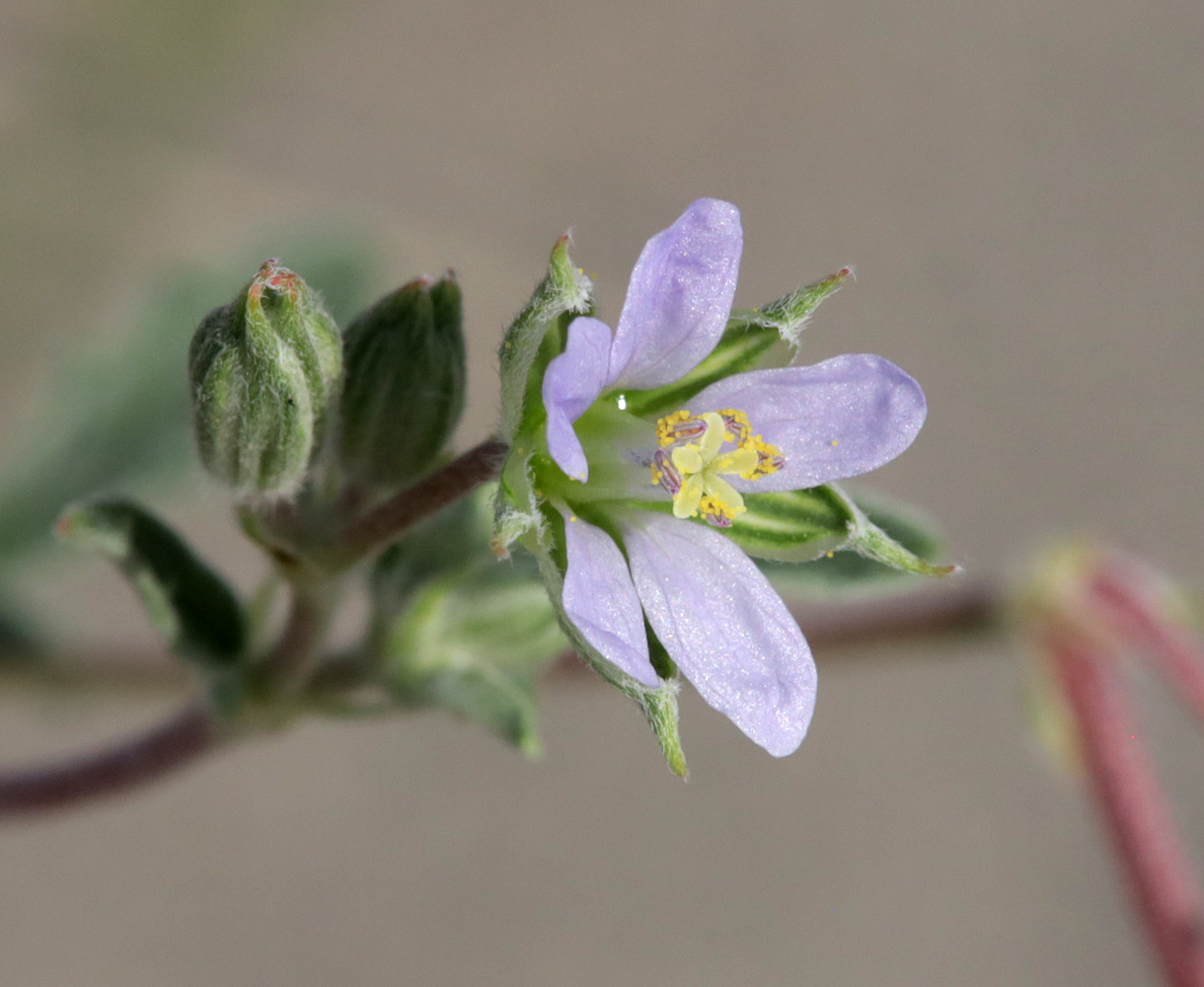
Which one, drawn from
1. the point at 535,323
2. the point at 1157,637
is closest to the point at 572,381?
the point at 535,323

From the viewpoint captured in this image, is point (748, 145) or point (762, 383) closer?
point (762, 383)

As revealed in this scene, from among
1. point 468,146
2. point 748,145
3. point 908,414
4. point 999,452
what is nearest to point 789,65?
point 748,145

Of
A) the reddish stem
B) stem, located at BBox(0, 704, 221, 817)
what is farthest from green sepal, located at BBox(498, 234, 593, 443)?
the reddish stem

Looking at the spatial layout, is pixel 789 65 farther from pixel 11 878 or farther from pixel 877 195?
pixel 11 878

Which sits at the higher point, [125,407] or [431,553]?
[431,553]

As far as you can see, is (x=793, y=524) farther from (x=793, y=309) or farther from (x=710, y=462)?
(x=793, y=309)

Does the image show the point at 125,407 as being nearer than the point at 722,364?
No

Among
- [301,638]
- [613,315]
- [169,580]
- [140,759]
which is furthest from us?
[613,315]
